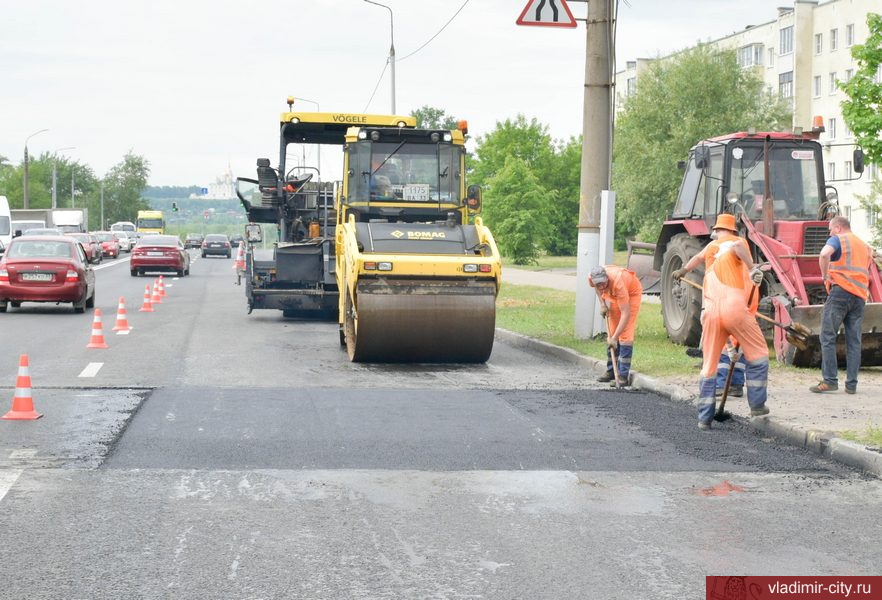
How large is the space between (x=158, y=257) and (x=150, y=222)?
54450 mm

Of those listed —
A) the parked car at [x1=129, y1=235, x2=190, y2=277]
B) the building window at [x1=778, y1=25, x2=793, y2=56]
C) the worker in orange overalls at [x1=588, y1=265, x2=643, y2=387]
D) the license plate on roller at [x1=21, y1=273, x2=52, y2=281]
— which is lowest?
the parked car at [x1=129, y1=235, x2=190, y2=277]

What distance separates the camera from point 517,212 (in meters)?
58.7

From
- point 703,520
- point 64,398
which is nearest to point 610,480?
point 703,520

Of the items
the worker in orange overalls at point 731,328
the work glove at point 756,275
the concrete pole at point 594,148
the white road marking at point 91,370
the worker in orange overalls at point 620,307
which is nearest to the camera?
the worker in orange overalls at point 731,328

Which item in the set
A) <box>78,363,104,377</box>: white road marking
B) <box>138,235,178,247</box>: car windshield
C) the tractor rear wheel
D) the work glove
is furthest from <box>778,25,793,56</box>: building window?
the work glove

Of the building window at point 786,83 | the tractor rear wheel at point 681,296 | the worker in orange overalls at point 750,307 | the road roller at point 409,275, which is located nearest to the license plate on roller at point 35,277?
the road roller at point 409,275

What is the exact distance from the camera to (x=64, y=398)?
1191cm

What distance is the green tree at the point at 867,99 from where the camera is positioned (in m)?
36.7

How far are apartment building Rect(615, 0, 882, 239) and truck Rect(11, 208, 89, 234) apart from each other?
1262 inches

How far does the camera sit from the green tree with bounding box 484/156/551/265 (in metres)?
58.5

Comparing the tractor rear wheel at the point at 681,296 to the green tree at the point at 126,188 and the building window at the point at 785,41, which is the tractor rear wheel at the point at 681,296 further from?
the green tree at the point at 126,188

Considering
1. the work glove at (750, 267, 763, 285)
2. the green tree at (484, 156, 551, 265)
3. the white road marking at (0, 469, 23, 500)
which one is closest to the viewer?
the white road marking at (0, 469, 23, 500)

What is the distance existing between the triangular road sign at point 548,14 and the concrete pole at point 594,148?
0.99 m

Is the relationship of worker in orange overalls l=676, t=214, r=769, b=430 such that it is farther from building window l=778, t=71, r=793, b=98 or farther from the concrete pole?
building window l=778, t=71, r=793, b=98
